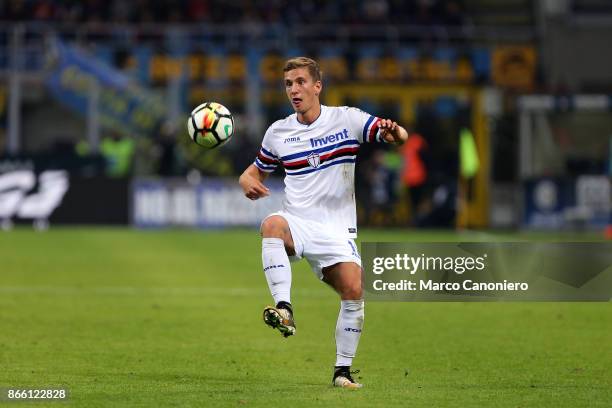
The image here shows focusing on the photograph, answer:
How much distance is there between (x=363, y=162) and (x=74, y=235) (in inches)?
313

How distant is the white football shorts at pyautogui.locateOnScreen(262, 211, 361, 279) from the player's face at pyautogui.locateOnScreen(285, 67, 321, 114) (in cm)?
77

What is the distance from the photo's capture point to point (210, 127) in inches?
377

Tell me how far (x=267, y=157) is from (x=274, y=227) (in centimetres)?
60

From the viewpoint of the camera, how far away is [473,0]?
4319 centimetres

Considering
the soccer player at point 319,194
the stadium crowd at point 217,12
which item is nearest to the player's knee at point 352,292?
the soccer player at point 319,194

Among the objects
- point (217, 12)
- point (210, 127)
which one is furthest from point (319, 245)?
point (217, 12)

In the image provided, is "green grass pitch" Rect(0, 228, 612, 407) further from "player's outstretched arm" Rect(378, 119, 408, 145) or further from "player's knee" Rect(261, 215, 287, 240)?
"player's outstretched arm" Rect(378, 119, 408, 145)

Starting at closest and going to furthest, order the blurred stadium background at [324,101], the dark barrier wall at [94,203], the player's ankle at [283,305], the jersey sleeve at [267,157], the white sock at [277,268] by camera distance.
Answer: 1. the player's ankle at [283,305]
2. the white sock at [277,268]
3. the jersey sleeve at [267,157]
4. the dark barrier wall at [94,203]
5. the blurred stadium background at [324,101]

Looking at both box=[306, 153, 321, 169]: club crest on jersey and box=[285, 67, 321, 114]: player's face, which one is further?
box=[306, 153, 321, 169]: club crest on jersey

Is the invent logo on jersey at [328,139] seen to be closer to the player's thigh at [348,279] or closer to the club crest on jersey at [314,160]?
the club crest on jersey at [314,160]

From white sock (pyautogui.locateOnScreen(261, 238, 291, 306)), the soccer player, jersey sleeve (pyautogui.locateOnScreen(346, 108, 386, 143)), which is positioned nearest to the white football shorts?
the soccer player

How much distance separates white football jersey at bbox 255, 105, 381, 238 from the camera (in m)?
9.27

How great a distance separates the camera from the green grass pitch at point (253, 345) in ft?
29.1

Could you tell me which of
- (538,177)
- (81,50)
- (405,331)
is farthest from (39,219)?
(405,331)
